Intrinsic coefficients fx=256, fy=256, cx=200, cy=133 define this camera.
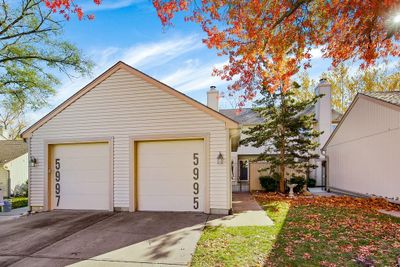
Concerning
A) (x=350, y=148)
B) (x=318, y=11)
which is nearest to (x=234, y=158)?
(x=350, y=148)

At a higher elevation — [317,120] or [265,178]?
[317,120]

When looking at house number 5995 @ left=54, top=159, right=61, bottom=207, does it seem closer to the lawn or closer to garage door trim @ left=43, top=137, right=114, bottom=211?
garage door trim @ left=43, top=137, right=114, bottom=211

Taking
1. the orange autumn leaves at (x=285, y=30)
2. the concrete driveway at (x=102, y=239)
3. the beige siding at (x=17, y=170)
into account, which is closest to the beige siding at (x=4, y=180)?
the beige siding at (x=17, y=170)

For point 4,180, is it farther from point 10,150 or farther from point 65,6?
point 65,6

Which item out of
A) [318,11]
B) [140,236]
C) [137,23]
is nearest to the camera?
[140,236]

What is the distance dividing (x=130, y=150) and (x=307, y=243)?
5.85 meters

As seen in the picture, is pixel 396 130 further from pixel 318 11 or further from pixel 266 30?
pixel 266 30

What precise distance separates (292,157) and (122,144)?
9.38 meters

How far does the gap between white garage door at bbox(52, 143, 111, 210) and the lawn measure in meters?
4.58

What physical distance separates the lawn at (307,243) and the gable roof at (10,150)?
1905 cm

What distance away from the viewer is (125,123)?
869 centimetres

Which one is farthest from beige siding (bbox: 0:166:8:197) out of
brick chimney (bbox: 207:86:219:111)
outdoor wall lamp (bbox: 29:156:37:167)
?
brick chimney (bbox: 207:86:219:111)

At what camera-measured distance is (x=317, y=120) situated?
19438mm

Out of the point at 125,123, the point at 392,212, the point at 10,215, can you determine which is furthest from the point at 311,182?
the point at 10,215
